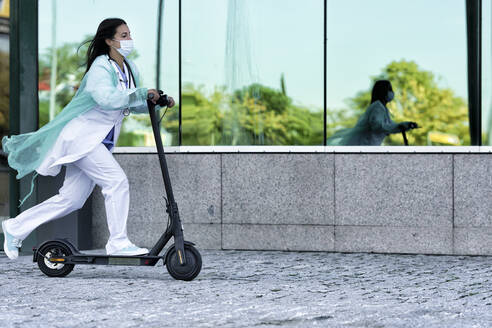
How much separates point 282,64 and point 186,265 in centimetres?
334

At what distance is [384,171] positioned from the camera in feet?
28.7

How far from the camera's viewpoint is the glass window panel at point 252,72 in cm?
912

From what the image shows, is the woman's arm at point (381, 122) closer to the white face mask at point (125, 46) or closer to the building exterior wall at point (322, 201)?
the building exterior wall at point (322, 201)

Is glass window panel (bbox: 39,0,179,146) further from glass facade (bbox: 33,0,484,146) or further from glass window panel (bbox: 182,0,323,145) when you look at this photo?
glass window panel (bbox: 182,0,323,145)

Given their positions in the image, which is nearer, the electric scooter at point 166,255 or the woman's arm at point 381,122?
the electric scooter at point 166,255

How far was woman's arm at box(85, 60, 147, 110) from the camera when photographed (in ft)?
20.9

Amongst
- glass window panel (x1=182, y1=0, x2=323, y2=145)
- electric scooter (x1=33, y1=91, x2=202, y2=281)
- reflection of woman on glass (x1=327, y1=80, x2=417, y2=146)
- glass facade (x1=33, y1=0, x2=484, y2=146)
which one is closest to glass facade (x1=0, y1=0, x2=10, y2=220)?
glass facade (x1=33, y1=0, x2=484, y2=146)

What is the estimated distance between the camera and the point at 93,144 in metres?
6.58

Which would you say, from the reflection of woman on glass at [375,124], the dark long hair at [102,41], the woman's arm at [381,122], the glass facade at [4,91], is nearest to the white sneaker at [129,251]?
the dark long hair at [102,41]

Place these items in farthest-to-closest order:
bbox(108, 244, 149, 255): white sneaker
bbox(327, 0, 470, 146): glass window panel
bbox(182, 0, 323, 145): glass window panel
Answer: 1. bbox(182, 0, 323, 145): glass window panel
2. bbox(327, 0, 470, 146): glass window panel
3. bbox(108, 244, 149, 255): white sneaker

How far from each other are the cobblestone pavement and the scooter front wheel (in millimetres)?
66

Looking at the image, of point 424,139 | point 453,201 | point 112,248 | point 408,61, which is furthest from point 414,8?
point 112,248

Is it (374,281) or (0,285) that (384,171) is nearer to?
(374,281)

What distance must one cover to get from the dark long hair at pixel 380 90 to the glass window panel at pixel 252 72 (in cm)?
50
